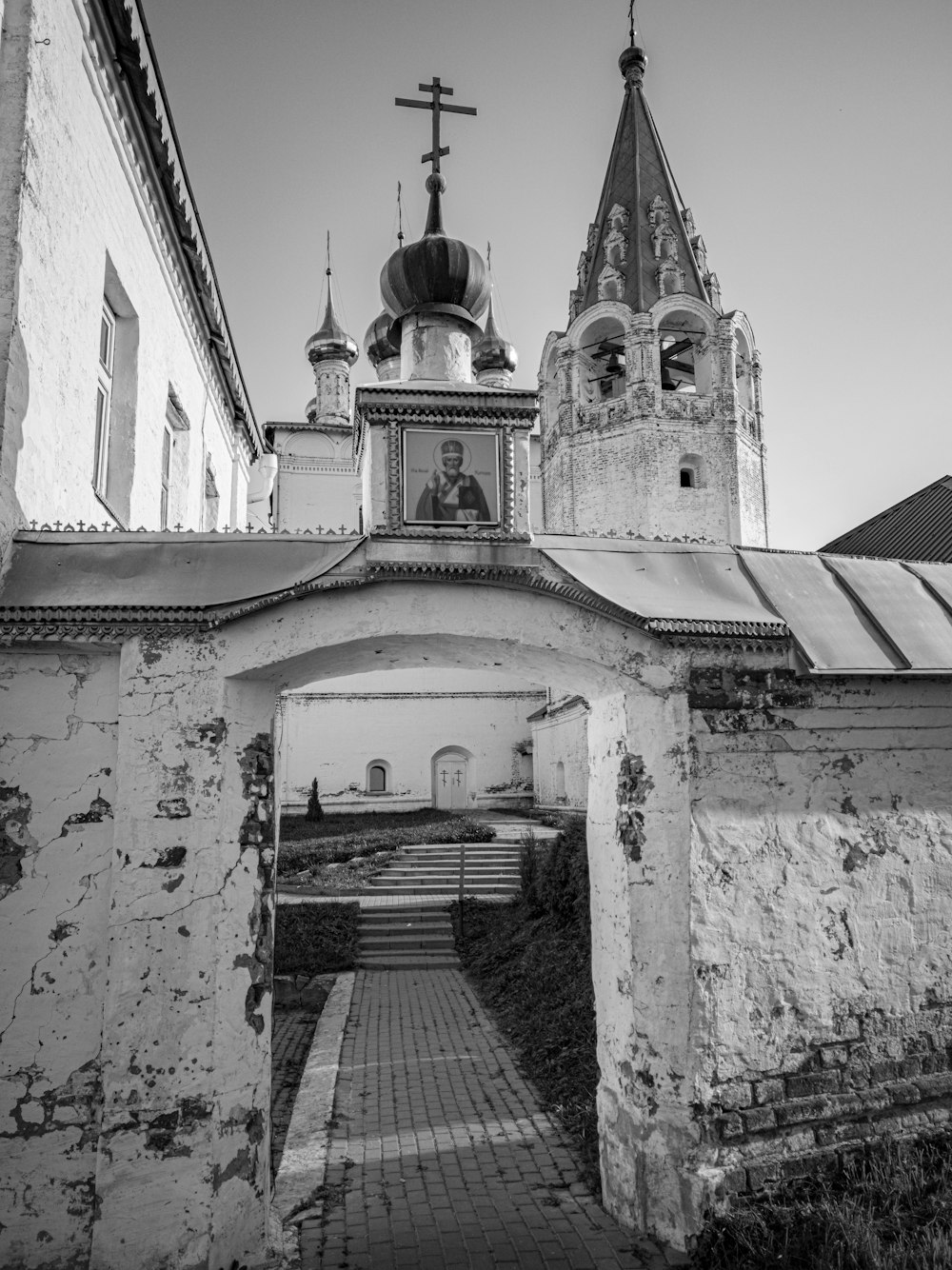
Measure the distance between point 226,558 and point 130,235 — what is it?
3.77m

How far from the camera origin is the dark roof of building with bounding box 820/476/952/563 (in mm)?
12594

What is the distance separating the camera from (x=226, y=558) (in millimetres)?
4516

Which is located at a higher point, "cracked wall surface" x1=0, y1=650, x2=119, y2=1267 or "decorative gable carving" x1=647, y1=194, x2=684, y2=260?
"decorative gable carving" x1=647, y1=194, x2=684, y2=260

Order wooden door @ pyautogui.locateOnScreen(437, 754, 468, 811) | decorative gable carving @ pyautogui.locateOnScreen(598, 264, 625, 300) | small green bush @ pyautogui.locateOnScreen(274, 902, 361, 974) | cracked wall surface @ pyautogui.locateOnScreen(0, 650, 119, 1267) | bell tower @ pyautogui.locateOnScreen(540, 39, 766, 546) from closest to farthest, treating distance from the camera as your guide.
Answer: cracked wall surface @ pyautogui.locateOnScreen(0, 650, 119, 1267) → small green bush @ pyautogui.locateOnScreen(274, 902, 361, 974) → bell tower @ pyautogui.locateOnScreen(540, 39, 766, 546) → decorative gable carving @ pyautogui.locateOnScreen(598, 264, 625, 300) → wooden door @ pyautogui.locateOnScreen(437, 754, 468, 811)

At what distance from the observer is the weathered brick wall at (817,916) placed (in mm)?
4477

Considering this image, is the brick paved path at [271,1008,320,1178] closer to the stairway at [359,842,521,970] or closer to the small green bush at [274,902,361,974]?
the small green bush at [274,902,361,974]

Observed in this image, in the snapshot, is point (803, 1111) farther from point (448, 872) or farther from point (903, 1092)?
point (448, 872)

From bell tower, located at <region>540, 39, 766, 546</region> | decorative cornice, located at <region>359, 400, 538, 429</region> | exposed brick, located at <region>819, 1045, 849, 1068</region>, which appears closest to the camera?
exposed brick, located at <region>819, 1045, 849, 1068</region>

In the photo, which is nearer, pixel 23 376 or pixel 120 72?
pixel 23 376

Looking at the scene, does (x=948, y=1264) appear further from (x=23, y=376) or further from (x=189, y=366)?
(x=189, y=366)

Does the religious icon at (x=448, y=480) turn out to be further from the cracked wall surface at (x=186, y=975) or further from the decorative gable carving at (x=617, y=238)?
the decorative gable carving at (x=617, y=238)

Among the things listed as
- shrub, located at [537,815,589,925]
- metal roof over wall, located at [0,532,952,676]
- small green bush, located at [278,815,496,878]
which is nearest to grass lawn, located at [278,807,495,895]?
small green bush, located at [278,815,496,878]

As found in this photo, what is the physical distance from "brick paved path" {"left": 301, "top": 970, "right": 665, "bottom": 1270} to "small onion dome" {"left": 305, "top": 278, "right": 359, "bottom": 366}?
94.2 ft

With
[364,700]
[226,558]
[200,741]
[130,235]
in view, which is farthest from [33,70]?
[364,700]
